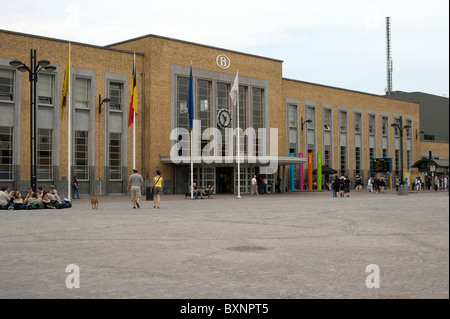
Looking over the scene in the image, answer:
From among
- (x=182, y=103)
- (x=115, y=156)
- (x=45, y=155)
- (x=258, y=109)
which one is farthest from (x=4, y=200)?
(x=258, y=109)

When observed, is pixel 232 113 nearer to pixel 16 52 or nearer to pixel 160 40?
pixel 160 40

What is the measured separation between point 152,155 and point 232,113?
9059 mm

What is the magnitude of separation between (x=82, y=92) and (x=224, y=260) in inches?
1292

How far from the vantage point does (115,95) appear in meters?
41.0

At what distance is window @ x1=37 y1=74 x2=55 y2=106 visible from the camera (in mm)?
36750

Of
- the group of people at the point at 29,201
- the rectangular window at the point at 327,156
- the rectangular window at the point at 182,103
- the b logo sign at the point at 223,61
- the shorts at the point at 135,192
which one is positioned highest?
the b logo sign at the point at 223,61

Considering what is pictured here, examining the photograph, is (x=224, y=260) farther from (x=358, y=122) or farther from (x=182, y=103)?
(x=358, y=122)

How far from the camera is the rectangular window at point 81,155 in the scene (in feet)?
127

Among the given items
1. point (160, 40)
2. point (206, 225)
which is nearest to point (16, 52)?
point (160, 40)

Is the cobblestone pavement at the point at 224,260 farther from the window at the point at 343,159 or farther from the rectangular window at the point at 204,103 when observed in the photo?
the window at the point at 343,159

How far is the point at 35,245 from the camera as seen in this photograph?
1069 cm

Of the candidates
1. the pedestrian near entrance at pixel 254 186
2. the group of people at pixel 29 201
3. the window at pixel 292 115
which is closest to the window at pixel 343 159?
the window at pixel 292 115

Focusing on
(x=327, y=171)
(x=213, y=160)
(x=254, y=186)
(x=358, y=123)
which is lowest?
(x=254, y=186)

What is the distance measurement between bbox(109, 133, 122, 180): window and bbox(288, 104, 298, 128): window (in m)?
20.4
